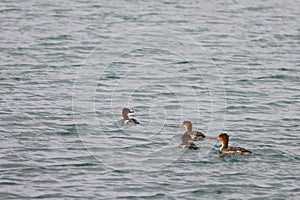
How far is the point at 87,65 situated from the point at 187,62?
3.94 metres

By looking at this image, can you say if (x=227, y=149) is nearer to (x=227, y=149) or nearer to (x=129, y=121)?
(x=227, y=149)

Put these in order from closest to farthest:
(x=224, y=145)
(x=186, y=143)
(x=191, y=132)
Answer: (x=224, y=145) → (x=186, y=143) → (x=191, y=132)

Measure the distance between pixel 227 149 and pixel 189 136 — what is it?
1.25 m

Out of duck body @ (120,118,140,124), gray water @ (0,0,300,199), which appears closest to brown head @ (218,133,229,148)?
gray water @ (0,0,300,199)

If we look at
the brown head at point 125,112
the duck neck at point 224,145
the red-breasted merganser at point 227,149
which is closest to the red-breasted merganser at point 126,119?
the brown head at point 125,112

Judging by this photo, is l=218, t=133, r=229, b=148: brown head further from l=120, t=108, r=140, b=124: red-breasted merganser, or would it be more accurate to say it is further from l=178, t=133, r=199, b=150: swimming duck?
l=120, t=108, r=140, b=124: red-breasted merganser

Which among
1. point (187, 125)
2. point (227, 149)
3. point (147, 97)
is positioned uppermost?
point (147, 97)

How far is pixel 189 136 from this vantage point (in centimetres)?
1992

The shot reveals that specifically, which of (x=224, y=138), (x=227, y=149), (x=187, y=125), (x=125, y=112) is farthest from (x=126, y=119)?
(x=227, y=149)

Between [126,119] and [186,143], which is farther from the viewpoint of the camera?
[126,119]

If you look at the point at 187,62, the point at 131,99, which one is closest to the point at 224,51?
the point at 187,62

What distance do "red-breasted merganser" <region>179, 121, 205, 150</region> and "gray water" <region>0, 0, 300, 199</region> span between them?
19 centimetres

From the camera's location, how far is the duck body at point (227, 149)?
18.8 metres

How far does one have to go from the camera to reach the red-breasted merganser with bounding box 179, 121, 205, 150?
63.9 ft
